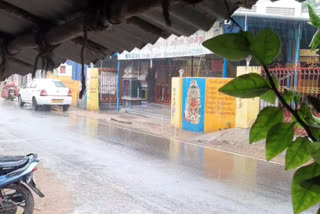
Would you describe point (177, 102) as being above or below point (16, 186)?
above

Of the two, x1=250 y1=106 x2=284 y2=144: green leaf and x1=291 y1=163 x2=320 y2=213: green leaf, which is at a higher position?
x1=250 y1=106 x2=284 y2=144: green leaf

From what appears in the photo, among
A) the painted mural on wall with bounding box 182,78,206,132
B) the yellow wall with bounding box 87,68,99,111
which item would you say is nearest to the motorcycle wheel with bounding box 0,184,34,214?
the painted mural on wall with bounding box 182,78,206,132

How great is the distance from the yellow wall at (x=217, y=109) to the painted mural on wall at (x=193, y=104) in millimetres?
205

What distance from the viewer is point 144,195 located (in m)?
5.68

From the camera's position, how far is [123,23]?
186 centimetres

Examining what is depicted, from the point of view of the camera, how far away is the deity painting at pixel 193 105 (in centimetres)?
1254

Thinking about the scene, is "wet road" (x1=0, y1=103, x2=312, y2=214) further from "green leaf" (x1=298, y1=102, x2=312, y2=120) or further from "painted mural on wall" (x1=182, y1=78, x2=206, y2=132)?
"green leaf" (x1=298, y1=102, x2=312, y2=120)

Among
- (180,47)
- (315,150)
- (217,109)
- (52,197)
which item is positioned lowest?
(52,197)

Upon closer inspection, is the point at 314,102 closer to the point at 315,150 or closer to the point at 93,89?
the point at 315,150

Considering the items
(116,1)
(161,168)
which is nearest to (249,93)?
(116,1)

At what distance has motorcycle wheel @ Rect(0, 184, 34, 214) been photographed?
4.54m

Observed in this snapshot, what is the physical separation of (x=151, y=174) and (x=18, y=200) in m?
2.75

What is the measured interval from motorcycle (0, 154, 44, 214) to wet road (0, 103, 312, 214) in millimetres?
678

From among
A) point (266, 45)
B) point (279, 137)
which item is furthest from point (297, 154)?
point (266, 45)
